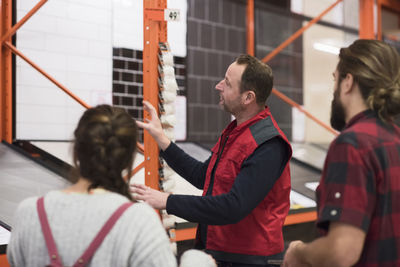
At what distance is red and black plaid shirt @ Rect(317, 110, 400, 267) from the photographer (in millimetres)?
1580

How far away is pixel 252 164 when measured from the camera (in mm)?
2381

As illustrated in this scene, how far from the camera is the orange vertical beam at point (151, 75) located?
338 cm

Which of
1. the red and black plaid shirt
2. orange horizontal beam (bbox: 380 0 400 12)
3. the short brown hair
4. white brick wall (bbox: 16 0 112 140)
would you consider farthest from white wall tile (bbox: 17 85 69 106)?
orange horizontal beam (bbox: 380 0 400 12)

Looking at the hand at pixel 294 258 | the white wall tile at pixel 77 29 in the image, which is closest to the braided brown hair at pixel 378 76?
the hand at pixel 294 258

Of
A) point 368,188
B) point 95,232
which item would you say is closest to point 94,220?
point 95,232

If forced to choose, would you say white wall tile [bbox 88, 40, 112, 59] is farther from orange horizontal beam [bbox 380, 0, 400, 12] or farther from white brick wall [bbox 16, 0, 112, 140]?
orange horizontal beam [bbox 380, 0, 400, 12]

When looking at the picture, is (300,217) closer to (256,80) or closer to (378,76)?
(256,80)

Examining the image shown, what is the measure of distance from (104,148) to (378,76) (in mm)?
1027

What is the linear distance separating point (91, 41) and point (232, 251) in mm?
4223

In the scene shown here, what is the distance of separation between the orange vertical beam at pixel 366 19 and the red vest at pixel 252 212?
5.22m

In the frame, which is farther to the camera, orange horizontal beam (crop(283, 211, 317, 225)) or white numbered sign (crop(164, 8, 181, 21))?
orange horizontal beam (crop(283, 211, 317, 225))

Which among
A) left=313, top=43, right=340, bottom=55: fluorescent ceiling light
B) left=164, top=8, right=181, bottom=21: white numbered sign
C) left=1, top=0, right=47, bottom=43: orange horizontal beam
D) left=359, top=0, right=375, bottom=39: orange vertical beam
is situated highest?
left=359, top=0, right=375, bottom=39: orange vertical beam

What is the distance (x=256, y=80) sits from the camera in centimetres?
270

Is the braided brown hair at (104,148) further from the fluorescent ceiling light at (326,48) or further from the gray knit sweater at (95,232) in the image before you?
the fluorescent ceiling light at (326,48)
